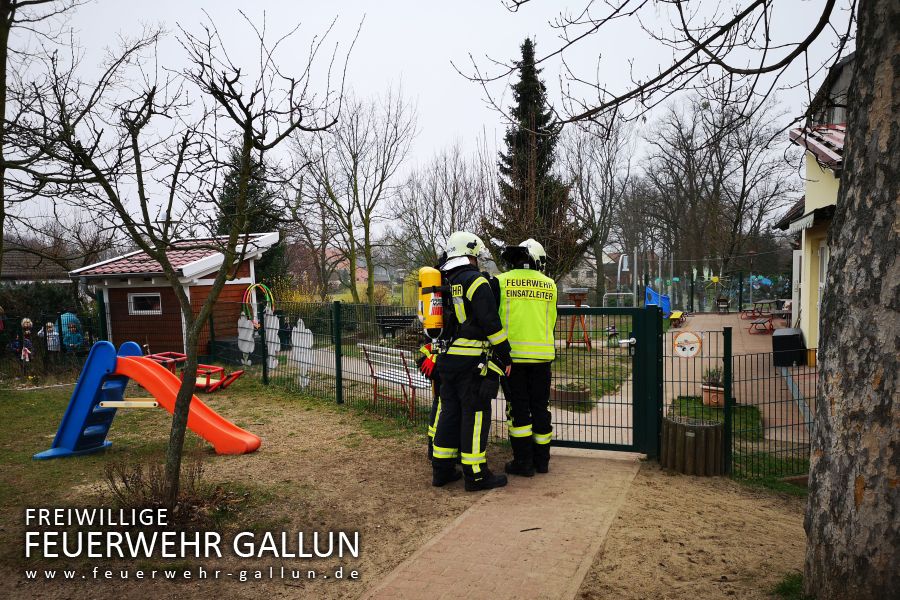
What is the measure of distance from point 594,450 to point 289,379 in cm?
633

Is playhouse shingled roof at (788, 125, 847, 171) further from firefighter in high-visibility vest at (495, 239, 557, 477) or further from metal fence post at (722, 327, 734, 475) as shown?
firefighter in high-visibility vest at (495, 239, 557, 477)

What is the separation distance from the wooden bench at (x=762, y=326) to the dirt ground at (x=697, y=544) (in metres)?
13.5

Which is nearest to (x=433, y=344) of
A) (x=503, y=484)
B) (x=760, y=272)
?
(x=503, y=484)

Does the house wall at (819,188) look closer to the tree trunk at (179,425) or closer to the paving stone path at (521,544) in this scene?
the paving stone path at (521,544)

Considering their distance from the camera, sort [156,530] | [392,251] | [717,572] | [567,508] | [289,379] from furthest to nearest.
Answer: [392,251] < [289,379] < [567,508] < [156,530] < [717,572]

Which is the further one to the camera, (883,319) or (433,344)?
(433,344)

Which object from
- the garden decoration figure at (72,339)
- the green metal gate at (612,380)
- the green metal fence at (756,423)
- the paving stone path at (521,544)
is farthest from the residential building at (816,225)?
the garden decoration figure at (72,339)

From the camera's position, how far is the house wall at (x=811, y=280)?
11383mm

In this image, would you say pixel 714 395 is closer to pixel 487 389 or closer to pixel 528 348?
pixel 528 348

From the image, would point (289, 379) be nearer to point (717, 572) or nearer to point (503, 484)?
point (503, 484)

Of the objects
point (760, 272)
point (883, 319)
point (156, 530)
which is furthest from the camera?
point (760, 272)

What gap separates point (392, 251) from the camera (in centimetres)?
2598

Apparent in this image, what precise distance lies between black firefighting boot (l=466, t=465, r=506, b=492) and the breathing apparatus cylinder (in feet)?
4.23

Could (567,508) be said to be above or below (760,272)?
below
